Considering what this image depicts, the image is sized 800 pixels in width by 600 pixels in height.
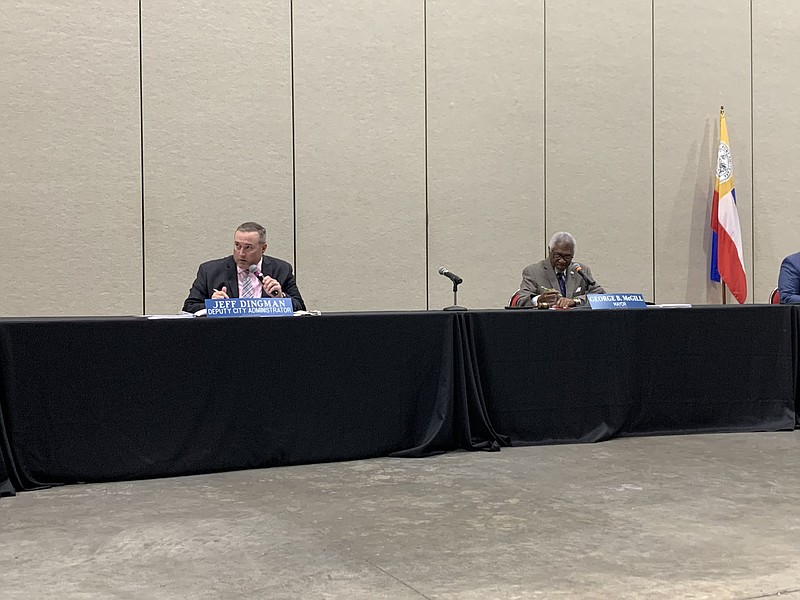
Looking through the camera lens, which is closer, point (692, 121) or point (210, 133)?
point (210, 133)

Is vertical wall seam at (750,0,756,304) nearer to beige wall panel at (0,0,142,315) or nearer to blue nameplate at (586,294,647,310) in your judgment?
blue nameplate at (586,294,647,310)

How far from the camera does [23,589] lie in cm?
208

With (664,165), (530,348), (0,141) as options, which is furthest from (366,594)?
(664,165)

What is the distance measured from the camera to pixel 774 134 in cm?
709

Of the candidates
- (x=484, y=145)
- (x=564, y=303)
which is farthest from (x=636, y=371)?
(x=484, y=145)

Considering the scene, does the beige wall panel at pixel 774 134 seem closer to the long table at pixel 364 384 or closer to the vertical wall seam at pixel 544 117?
the vertical wall seam at pixel 544 117

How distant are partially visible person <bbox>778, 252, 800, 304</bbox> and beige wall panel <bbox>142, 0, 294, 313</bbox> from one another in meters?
3.02

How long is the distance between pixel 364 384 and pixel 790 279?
108 inches

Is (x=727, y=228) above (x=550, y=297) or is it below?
above

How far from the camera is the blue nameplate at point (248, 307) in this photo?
3.58 m

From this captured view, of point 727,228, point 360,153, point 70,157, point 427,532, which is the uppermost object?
point 360,153

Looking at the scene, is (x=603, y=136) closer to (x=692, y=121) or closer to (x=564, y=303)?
(x=692, y=121)

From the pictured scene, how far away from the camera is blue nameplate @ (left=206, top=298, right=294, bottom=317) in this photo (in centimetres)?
358

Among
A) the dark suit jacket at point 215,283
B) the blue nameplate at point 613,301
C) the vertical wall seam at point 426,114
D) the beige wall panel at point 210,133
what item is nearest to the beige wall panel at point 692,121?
the vertical wall seam at point 426,114
